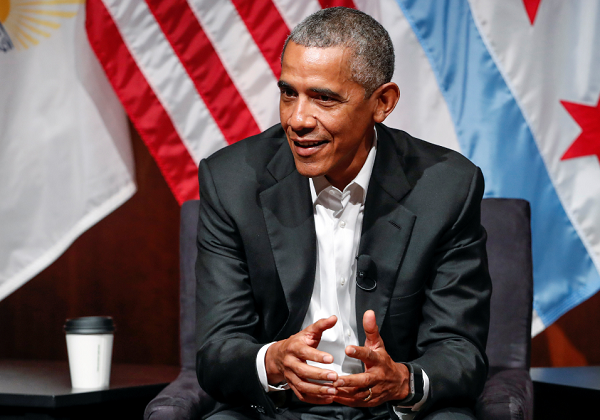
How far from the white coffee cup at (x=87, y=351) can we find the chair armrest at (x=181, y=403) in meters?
0.37

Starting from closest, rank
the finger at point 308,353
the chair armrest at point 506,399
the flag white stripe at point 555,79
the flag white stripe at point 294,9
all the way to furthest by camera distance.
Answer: the finger at point 308,353 → the chair armrest at point 506,399 → the flag white stripe at point 555,79 → the flag white stripe at point 294,9

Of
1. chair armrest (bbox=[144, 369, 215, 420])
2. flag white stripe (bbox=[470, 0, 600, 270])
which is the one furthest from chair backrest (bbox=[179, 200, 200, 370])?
flag white stripe (bbox=[470, 0, 600, 270])

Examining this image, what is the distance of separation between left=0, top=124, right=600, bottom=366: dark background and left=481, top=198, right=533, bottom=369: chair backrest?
1.36m

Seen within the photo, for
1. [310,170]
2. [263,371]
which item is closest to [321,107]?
[310,170]

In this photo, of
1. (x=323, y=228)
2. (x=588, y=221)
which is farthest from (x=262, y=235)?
(x=588, y=221)

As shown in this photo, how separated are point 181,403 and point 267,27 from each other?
1429 millimetres

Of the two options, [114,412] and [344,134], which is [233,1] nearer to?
[344,134]

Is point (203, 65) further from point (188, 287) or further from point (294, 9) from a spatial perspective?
point (188, 287)

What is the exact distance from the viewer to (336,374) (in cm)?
124

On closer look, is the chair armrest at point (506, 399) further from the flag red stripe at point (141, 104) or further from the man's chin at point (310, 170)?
the flag red stripe at point (141, 104)

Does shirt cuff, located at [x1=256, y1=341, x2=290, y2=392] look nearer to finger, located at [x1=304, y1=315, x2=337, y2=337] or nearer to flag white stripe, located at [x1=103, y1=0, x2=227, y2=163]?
finger, located at [x1=304, y1=315, x2=337, y2=337]

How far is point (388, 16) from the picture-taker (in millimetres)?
2283

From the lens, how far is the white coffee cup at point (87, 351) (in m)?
1.97

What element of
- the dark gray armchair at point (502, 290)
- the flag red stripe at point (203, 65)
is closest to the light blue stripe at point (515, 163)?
the dark gray armchair at point (502, 290)
